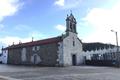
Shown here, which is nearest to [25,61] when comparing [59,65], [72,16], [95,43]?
[59,65]

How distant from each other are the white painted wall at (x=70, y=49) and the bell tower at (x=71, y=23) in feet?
3.08

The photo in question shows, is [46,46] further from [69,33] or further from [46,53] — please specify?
[69,33]

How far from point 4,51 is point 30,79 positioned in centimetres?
4776

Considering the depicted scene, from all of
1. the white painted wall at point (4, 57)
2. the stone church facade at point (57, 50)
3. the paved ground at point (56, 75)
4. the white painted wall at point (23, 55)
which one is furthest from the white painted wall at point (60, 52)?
the white painted wall at point (4, 57)

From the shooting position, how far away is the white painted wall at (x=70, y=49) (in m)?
45.2

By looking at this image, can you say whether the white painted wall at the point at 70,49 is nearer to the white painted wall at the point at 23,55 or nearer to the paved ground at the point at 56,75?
the white painted wall at the point at 23,55

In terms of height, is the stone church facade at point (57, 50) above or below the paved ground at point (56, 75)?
above

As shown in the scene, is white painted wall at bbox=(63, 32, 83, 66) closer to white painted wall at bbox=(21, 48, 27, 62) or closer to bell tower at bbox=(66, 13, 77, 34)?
bell tower at bbox=(66, 13, 77, 34)

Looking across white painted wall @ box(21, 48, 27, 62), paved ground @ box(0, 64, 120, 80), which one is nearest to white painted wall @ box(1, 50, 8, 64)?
white painted wall @ box(21, 48, 27, 62)

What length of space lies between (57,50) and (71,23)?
301 inches

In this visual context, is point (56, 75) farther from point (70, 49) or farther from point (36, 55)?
point (36, 55)

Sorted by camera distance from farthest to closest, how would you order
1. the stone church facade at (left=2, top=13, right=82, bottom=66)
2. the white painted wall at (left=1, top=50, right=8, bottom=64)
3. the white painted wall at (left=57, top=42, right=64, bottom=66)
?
the white painted wall at (left=1, top=50, right=8, bottom=64) → the stone church facade at (left=2, top=13, right=82, bottom=66) → the white painted wall at (left=57, top=42, right=64, bottom=66)

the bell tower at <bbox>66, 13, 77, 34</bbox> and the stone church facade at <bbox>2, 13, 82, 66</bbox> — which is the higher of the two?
the bell tower at <bbox>66, 13, 77, 34</bbox>

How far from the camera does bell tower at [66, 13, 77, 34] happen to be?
47562 millimetres
